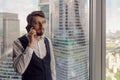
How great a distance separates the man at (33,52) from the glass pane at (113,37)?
28.3 inches

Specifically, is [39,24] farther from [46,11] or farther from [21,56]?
[21,56]

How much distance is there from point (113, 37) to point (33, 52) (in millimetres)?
911

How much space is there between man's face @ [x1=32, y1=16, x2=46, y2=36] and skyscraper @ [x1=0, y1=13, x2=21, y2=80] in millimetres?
146

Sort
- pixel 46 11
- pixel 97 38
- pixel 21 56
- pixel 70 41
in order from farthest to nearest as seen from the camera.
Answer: pixel 97 38 < pixel 70 41 < pixel 46 11 < pixel 21 56

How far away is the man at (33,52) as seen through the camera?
1.66 m

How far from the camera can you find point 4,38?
5.54ft

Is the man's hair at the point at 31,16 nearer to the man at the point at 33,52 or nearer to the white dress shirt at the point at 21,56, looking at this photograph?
the man at the point at 33,52

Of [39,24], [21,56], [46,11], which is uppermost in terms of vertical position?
[46,11]

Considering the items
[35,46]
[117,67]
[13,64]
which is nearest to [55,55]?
[35,46]

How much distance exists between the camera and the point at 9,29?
5.55 feet

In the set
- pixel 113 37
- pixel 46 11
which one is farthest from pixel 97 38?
pixel 46 11

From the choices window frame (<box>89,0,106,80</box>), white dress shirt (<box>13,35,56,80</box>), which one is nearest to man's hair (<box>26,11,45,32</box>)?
white dress shirt (<box>13,35,56,80</box>)

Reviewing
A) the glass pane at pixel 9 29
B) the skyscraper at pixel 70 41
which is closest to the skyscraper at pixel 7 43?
the glass pane at pixel 9 29

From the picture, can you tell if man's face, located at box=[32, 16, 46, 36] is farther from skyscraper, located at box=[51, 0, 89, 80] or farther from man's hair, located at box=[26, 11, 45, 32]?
skyscraper, located at box=[51, 0, 89, 80]
